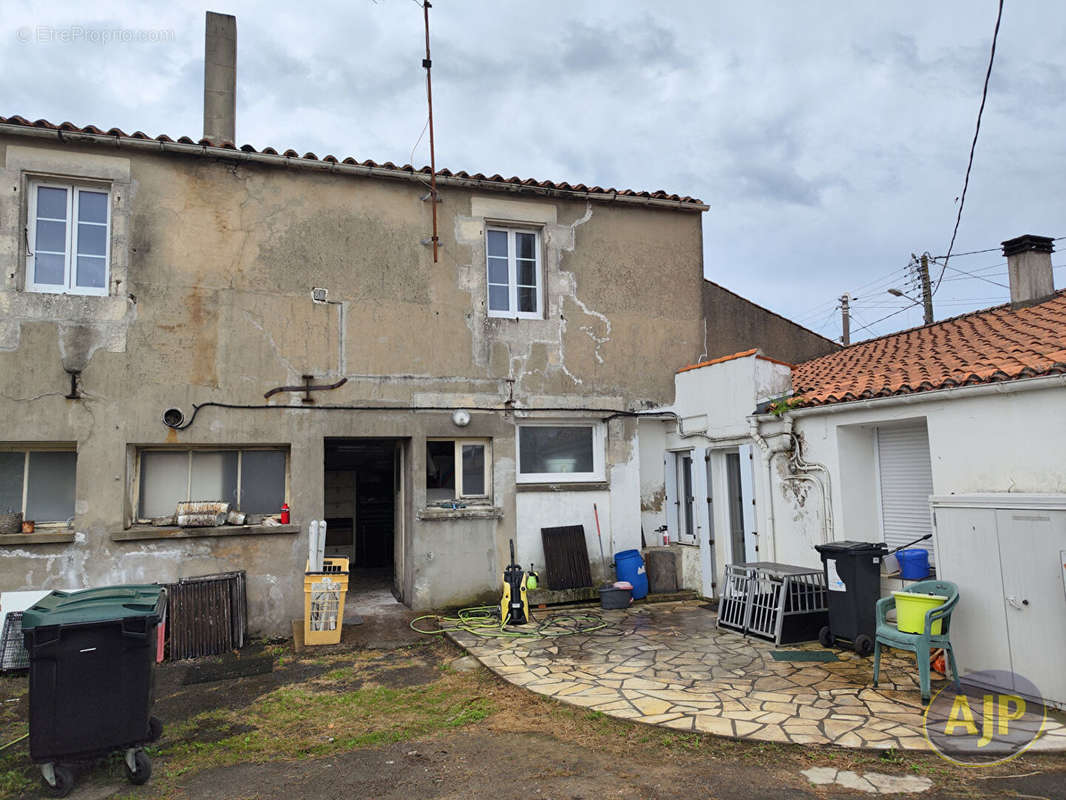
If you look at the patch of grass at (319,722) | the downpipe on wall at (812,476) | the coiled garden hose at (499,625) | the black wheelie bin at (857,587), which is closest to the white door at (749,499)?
the downpipe on wall at (812,476)

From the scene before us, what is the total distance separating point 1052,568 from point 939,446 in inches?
73.1

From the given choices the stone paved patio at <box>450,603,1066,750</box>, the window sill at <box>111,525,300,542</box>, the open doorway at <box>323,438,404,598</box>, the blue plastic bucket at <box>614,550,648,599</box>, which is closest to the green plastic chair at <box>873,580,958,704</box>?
the stone paved patio at <box>450,603,1066,750</box>

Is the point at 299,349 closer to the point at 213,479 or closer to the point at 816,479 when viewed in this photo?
the point at 213,479

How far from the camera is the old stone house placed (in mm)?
9055

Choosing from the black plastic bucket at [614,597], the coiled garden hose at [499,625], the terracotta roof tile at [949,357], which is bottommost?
the coiled garden hose at [499,625]

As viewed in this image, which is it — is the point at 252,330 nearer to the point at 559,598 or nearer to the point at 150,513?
the point at 150,513

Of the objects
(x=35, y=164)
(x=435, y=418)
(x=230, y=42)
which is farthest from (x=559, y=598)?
(x=230, y=42)

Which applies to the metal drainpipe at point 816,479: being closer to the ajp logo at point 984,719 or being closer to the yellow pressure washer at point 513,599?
the ajp logo at point 984,719

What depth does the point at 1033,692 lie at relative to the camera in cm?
608

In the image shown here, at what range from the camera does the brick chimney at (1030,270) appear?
10523 mm

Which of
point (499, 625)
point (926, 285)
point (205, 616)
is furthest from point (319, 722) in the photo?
point (926, 285)

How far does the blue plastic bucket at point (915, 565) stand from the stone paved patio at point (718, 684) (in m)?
0.89

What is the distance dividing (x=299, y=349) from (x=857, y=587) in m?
7.72

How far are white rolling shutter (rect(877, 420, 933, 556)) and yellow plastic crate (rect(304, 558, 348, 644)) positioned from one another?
6933 mm
